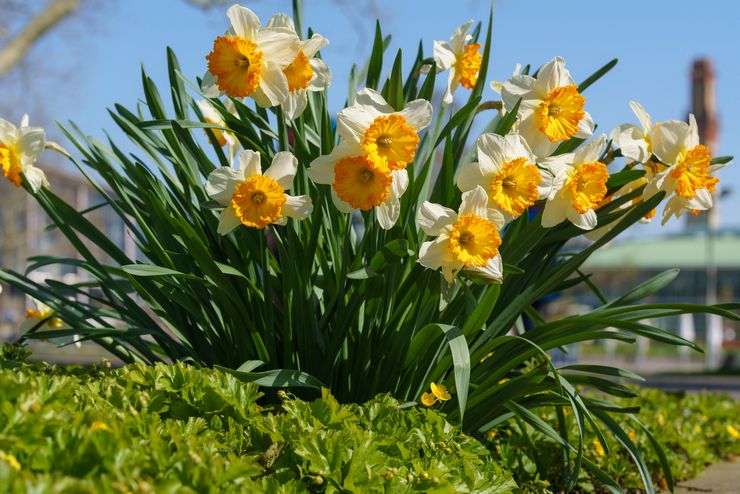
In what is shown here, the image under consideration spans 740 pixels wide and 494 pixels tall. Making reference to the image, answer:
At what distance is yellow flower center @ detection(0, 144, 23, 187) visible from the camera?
2496mm

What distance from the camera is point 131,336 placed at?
2.59 metres

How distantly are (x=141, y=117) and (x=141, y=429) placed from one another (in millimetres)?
1456

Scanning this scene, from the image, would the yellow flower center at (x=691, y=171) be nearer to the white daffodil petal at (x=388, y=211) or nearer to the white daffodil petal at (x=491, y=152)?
the white daffodil petal at (x=491, y=152)

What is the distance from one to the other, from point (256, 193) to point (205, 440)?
2.37 ft

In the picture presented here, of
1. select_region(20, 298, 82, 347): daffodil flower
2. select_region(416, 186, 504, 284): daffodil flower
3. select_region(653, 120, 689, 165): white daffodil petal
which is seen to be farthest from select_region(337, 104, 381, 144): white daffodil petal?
select_region(20, 298, 82, 347): daffodil flower

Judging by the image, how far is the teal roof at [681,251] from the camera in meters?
53.9

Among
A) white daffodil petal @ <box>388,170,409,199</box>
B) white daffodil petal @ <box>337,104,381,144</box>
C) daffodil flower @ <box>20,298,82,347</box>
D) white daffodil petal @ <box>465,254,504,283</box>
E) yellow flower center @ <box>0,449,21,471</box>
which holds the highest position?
white daffodil petal @ <box>337,104,381,144</box>

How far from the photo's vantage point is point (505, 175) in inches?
86.6

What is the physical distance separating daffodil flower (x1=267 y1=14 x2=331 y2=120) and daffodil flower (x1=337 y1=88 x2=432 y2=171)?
22 cm

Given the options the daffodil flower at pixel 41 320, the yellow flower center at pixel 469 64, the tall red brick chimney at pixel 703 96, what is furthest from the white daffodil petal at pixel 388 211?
the tall red brick chimney at pixel 703 96

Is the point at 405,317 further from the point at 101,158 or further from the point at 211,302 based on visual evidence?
the point at 101,158

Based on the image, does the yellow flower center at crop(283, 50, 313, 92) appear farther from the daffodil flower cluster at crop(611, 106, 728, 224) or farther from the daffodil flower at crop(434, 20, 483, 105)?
the daffodil flower cluster at crop(611, 106, 728, 224)

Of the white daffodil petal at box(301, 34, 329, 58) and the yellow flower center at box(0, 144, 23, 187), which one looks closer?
the white daffodil petal at box(301, 34, 329, 58)

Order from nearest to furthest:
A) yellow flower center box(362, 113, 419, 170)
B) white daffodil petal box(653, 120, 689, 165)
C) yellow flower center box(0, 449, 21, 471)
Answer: yellow flower center box(0, 449, 21, 471) → yellow flower center box(362, 113, 419, 170) → white daffodil petal box(653, 120, 689, 165)
